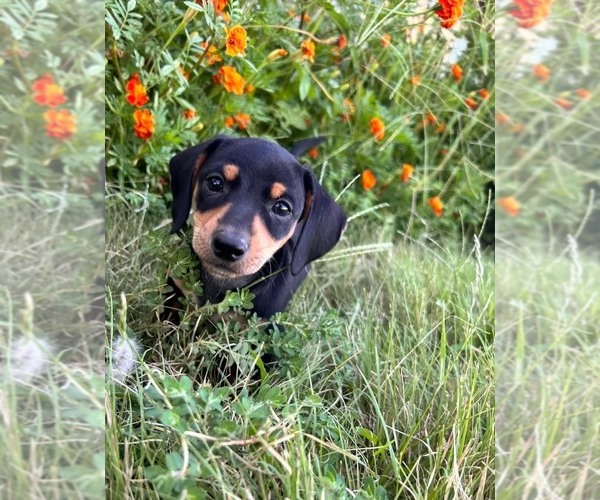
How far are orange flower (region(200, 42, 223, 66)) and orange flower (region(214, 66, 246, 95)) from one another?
5 cm

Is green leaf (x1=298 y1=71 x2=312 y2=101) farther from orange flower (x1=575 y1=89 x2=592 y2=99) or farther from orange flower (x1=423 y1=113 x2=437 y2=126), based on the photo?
orange flower (x1=575 y1=89 x2=592 y2=99)

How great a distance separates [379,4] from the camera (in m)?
2.75

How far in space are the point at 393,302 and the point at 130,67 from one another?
4.38 feet

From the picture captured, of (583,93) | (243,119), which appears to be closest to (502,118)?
(583,93)

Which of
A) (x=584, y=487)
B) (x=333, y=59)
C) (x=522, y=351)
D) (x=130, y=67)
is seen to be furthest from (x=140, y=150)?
(x=584, y=487)

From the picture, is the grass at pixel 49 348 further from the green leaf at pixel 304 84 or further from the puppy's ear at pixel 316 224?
the green leaf at pixel 304 84

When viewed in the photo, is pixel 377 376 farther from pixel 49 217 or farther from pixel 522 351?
pixel 49 217

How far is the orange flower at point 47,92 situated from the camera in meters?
1.17

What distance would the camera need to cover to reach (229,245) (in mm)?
2076

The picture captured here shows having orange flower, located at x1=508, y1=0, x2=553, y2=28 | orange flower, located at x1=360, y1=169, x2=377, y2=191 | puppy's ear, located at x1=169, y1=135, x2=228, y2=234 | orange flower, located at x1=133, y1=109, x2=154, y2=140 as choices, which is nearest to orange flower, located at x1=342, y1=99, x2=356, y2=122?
orange flower, located at x1=360, y1=169, x2=377, y2=191

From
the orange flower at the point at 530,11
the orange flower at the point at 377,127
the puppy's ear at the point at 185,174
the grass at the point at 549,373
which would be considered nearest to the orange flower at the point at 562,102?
the orange flower at the point at 530,11

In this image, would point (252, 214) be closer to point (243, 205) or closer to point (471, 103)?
point (243, 205)

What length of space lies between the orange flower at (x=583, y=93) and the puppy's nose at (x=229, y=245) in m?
1.09

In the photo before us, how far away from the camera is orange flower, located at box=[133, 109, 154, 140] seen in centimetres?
241
